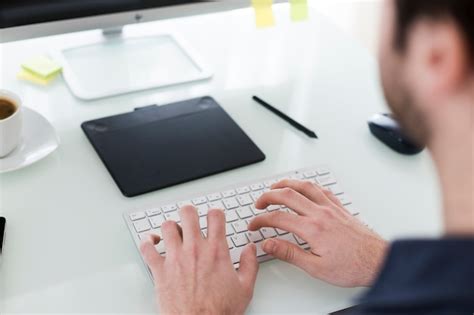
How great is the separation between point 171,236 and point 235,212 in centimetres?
11

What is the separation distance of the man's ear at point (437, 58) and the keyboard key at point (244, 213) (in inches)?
15.5

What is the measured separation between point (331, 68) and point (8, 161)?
0.62 meters

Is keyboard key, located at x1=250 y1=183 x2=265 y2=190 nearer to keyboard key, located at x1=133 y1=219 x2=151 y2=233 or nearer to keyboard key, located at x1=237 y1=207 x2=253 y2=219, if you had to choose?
keyboard key, located at x1=237 y1=207 x2=253 y2=219

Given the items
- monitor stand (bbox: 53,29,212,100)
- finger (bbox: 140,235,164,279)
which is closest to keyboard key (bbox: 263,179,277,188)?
finger (bbox: 140,235,164,279)

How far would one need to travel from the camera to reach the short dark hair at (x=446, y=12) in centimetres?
48

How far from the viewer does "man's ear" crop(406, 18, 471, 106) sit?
19.3 inches

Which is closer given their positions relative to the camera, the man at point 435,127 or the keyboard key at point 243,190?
the man at point 435,127

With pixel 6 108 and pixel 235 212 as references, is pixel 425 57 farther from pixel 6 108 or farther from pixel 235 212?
pixel 6 108

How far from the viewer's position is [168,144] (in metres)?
1.00

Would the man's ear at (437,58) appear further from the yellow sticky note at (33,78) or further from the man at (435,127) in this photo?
the yellow sticky note at (33,78)

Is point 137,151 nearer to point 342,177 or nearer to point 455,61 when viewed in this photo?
point 342,177

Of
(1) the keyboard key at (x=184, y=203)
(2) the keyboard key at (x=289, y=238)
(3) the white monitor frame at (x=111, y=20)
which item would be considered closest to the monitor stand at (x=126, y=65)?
(3) the white monitor frame at (x=111, y=20)

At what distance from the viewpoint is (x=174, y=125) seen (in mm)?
1043

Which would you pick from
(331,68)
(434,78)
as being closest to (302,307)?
(434,78)
